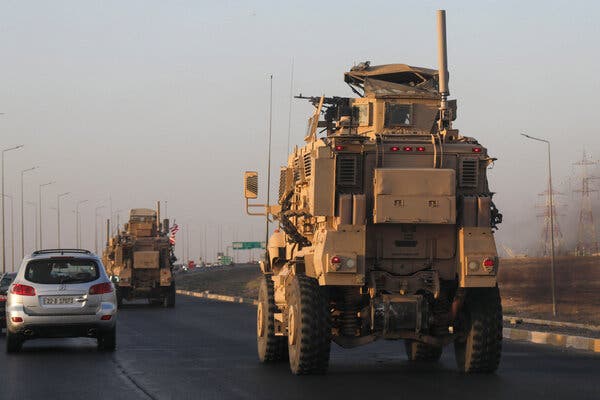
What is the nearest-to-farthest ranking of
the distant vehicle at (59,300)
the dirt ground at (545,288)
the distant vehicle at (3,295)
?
the distant vehicle at (59,300)
the distant vehicle at (3,295)
the dirt ground at (545,288)

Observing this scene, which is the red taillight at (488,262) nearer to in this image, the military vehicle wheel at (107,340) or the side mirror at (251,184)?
the side mirror at (251,184)

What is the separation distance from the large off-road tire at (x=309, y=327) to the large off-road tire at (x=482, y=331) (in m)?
1.92

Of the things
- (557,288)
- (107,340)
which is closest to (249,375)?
(107,340)

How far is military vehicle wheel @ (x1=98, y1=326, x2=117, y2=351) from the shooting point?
21438 millimetres

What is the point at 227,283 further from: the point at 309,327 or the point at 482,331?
the point at 309,327

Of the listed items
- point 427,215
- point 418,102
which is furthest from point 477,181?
point 418,102

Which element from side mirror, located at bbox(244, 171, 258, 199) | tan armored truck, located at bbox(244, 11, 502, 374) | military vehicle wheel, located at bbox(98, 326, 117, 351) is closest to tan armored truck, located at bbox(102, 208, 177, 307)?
military vehicle wheel, located at bbox(98, 326, 117, 351)

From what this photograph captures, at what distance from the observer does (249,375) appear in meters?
16.6

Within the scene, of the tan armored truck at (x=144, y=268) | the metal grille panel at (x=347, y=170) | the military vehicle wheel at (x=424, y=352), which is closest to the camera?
the metal grille panel at (x=347, y=170)

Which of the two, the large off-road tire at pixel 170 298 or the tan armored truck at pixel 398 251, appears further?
the large off-road tire at pixel 170 298

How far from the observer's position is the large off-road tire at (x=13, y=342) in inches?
823

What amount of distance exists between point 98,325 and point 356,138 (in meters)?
6.86

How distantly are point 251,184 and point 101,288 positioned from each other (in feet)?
11.3

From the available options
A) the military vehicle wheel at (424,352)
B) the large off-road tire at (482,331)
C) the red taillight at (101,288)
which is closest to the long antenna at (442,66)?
Answer: the large off-road tire at (482,331)
